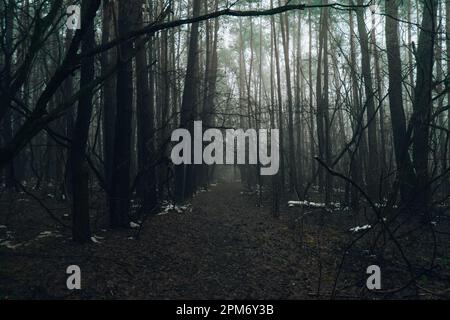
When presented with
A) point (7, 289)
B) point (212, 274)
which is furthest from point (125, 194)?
point (7, 289)

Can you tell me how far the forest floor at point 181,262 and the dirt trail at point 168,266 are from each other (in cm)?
1

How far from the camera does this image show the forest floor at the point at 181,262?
4.94m

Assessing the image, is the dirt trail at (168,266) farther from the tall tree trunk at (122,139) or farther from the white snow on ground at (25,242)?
the tall tree trunk at (122,139)

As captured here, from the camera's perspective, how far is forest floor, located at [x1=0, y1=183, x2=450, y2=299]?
4938 millimetres

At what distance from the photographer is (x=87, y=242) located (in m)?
6.69

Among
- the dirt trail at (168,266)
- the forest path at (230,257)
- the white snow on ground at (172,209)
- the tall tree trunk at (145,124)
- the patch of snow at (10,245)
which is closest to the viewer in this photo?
the dirt trail at (168,266)

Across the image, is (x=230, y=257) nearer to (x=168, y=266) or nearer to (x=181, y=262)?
(x=181, y=262)

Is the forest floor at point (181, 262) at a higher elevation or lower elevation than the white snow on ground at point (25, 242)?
lower

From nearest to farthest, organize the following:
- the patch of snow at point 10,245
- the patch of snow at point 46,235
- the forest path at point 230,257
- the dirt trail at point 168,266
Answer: the dirt trail at point 168,266 → the forest path at point 230,257 → the patch of snow at point 10,245 → the patch of snow at point 46,235

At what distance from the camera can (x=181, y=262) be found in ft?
20.8

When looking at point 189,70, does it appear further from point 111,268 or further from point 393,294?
point 393,294

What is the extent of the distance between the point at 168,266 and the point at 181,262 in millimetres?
322

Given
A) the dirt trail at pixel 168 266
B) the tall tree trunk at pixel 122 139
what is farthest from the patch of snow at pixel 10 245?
the tall tree trunk at pixel 122 139

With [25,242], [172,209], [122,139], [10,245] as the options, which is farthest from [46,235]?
[172,209]
